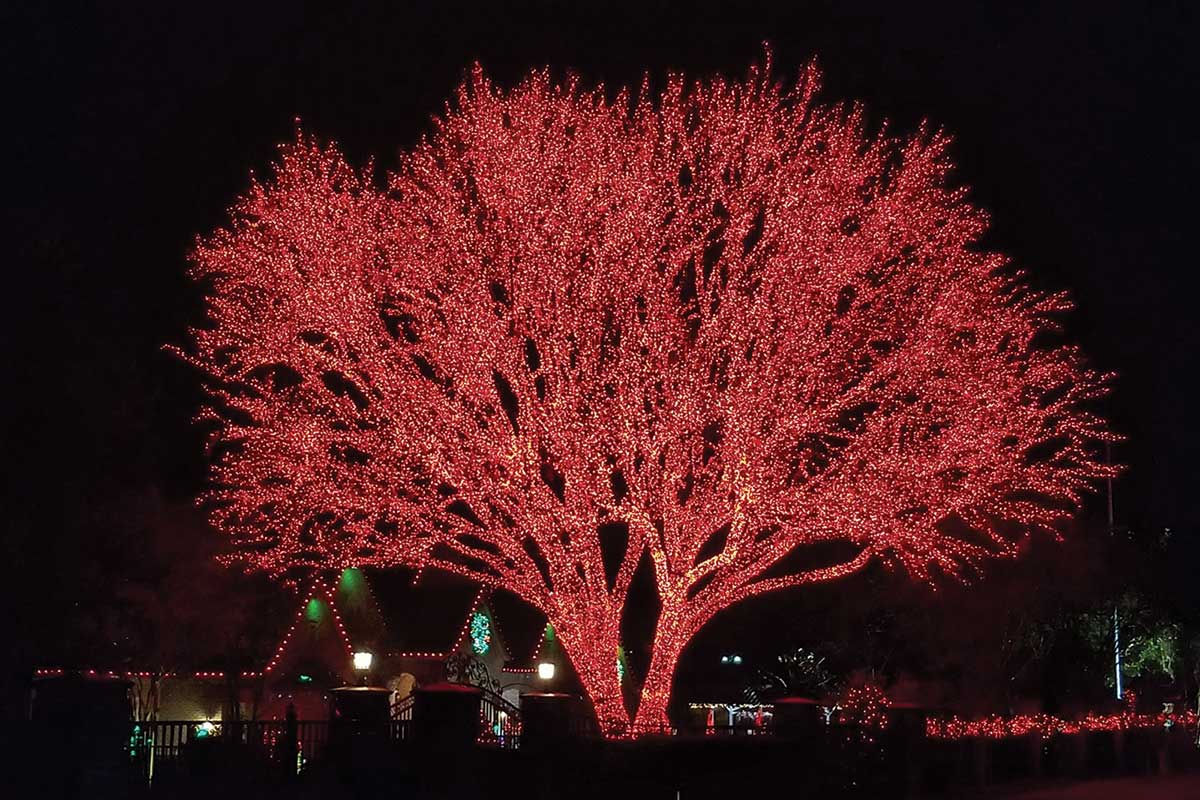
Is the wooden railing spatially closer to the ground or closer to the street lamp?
the street lamp

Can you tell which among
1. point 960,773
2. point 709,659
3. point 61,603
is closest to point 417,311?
point 61,603

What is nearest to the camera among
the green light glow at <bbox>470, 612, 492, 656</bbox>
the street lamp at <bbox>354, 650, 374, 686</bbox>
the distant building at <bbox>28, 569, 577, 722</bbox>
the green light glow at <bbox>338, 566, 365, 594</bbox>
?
the street lamp at <bbox>354, 650, 374, 686</bbox>

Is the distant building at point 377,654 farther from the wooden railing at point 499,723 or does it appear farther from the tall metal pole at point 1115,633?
the tall metal pole at point 1115,633

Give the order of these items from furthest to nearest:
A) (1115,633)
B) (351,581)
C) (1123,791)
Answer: (1115,633), (351,581), (1123,791)

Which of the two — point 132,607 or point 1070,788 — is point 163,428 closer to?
point 132,607

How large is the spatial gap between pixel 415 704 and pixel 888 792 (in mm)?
7654

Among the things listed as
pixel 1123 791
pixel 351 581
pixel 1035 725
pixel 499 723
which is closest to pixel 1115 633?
pixel 1035 725

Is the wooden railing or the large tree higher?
the large tree

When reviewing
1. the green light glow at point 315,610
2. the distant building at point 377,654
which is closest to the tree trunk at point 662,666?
the distant building at point 377,654

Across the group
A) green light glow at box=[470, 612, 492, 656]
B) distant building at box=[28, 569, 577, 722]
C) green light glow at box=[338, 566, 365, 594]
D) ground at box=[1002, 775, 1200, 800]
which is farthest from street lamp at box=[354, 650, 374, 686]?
ground at box=[1002, 775, 1200, 800]

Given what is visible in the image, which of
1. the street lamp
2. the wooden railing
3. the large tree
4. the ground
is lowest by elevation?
the ground

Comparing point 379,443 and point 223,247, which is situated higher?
point 223,247

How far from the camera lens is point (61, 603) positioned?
2245cm

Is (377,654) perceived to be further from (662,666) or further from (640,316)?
(640,316)
